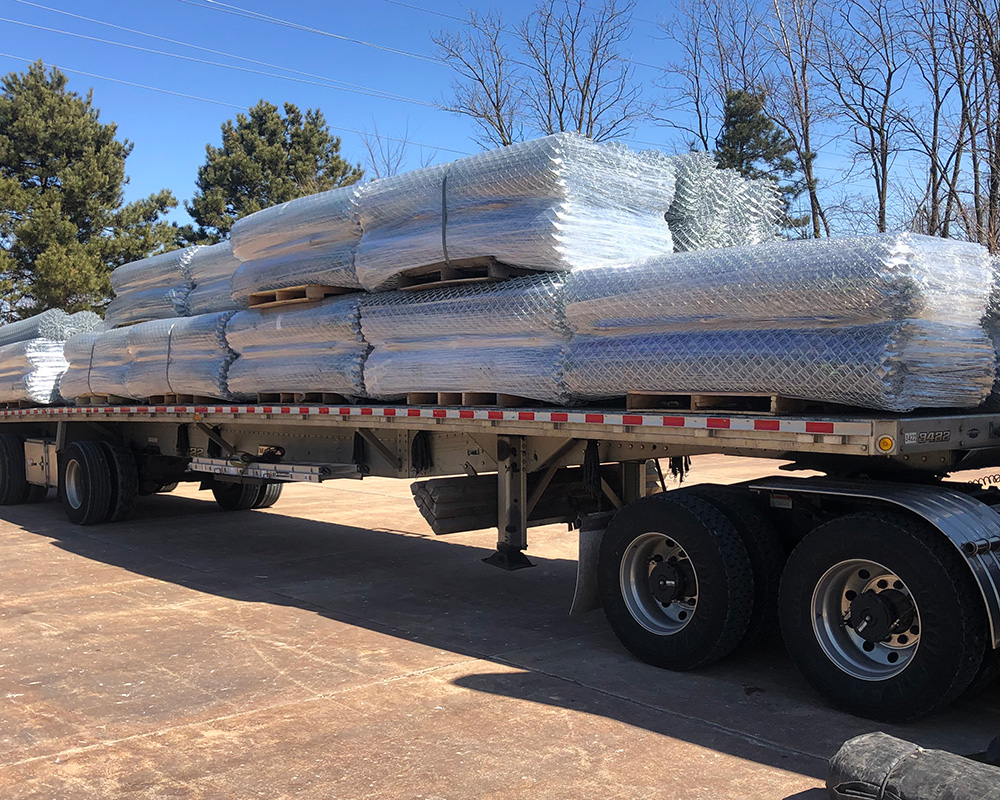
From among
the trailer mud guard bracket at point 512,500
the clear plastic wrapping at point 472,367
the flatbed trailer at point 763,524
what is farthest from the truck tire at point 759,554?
the trailer mud guard bracket at point 512,500

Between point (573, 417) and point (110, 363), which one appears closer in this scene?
point (573, 417)

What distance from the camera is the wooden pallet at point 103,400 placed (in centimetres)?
1122

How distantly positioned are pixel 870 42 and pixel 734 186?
32.9 feet

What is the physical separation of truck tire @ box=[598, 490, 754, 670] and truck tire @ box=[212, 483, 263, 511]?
7.81m

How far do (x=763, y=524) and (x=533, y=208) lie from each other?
2.44 metres

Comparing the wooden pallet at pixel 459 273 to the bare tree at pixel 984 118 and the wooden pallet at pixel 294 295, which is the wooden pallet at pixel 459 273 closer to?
the wooden pallet at pixel 294 295

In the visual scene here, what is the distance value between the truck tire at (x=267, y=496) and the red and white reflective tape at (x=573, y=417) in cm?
312

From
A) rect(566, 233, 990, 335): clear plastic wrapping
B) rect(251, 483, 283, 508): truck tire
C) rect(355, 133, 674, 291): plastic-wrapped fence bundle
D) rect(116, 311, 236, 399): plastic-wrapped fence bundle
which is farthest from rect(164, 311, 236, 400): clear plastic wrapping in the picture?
rect(566, 233, 990, 335): clear plastic wrapping

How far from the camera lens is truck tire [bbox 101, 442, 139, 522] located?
1148cm

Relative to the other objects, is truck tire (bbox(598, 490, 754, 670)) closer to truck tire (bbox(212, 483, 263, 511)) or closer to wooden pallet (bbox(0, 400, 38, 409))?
truck tire (bbox(212, 483, 263, 511))

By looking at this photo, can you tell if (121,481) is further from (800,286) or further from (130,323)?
(800,286)

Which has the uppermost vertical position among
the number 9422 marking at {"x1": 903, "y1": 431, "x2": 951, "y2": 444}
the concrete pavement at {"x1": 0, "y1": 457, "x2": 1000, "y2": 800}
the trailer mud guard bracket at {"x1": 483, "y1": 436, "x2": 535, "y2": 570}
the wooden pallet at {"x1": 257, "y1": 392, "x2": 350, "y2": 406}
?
the wooden pallet at {"x1": 257, "y1": 392, "x2": 350, "y2": 406}

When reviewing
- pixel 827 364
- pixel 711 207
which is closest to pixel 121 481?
pixel 711 207

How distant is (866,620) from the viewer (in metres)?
4.68
